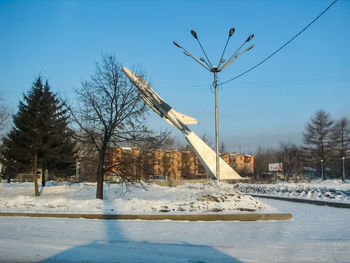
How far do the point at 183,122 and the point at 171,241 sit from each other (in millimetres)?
10758

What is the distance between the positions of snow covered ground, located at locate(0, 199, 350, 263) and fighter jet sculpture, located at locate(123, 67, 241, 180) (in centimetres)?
588

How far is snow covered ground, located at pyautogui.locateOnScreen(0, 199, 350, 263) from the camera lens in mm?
5121

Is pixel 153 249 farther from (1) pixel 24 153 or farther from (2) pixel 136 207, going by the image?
(1) pixel 24 153

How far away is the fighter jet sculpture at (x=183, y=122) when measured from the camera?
50.0 ft

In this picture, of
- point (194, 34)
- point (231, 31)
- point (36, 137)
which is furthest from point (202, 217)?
point (36, 137)

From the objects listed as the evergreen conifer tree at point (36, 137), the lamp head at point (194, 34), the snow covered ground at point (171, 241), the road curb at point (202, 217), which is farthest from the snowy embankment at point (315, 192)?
the evergreen conifer tree at point (36, 137)

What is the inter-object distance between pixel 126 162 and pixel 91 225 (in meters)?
5.77

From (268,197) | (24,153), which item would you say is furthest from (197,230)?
(24,153)

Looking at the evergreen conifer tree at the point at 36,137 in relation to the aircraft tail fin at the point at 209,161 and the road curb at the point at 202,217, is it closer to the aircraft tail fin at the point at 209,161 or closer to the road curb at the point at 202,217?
the aircraft tail fin at the point at 209,161

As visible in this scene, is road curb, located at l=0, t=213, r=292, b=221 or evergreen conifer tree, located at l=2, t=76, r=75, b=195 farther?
evergreen conifer tree, located at l=2, t=76, r=75, b=195

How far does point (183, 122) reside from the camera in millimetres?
16938

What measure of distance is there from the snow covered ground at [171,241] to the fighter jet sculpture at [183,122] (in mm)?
5882

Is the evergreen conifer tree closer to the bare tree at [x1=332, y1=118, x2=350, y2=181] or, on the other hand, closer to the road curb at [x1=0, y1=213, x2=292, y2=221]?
the road curb at [x1=0, y1=213, x2=292, y2=221]

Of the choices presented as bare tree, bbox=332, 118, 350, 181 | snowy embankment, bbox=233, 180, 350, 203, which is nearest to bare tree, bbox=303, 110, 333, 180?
bare tree, bbox=332, 118, 350, 181
